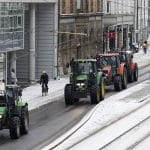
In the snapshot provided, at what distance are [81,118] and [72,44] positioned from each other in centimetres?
2645

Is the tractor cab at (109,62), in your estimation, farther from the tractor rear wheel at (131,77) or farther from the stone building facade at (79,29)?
the stone building facade at (79,29)

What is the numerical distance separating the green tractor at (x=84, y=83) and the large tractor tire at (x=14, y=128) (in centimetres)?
1081

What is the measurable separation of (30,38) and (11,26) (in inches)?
175

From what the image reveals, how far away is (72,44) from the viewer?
2261 inches

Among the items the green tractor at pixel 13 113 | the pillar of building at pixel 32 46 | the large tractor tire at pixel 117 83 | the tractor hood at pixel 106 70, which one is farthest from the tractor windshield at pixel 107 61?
the green tractor at pixel 13 113

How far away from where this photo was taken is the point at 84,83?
36.4 meters

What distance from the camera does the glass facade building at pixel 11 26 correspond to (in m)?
43.4

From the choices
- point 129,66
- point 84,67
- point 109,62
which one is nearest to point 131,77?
point 129,66

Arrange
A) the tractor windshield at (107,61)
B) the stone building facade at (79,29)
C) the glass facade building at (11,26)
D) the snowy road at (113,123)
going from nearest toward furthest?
1. the snowy road at (113,123)
2. the tractor windshield at (107,61)
3. the glass facade building at (11,26)
4. the stone building facade at (79,29)

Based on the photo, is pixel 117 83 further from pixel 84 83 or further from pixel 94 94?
pixel 94 94

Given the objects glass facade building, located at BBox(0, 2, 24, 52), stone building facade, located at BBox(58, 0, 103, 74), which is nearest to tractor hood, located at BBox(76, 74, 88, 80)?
glass facade building, located at BBox(0, 2, 24, 52)

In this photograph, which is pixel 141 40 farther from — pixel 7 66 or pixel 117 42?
pixel 7 66

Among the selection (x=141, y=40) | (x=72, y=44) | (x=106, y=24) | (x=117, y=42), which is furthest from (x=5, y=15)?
(x=141, y=40)

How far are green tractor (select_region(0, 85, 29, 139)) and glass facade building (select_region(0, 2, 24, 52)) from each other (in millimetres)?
16713
